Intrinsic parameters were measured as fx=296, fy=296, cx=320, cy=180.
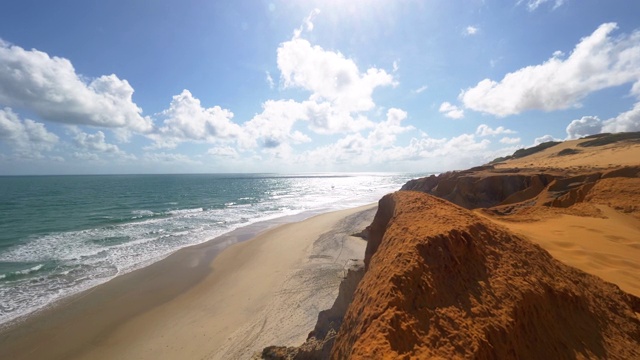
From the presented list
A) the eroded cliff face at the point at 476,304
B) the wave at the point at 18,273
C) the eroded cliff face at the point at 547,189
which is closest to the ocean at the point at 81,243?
the wave at the point at 18,273

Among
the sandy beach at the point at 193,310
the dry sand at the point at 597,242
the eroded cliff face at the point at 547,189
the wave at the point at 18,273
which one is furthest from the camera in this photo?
the wave at the point at 18,273

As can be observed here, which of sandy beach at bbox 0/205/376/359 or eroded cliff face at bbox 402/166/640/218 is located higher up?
eroded cliff face at bbox 402/166/640/218

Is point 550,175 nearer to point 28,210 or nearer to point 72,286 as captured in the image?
point 72,286

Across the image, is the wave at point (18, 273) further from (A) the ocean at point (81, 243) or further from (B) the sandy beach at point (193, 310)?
(B) the sandy beach at point (193, 310)

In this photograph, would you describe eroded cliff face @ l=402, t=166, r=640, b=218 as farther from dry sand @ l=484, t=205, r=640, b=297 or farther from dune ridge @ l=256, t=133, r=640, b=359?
dune ridge @ l=256, t=133, r=640, b=359

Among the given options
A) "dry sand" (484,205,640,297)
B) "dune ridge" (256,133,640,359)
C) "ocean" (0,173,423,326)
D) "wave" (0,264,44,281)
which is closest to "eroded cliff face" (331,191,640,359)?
"dune ridge" (256,133,640,359)

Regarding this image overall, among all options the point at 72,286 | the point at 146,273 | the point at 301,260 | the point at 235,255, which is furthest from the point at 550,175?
the point at 72,286
